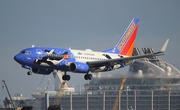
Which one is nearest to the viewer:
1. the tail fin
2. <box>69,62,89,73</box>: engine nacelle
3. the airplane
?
the airplane

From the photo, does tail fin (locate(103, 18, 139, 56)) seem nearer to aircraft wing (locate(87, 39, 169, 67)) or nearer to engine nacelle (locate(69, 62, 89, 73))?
aircraft wing (locate(87, 39, 169, 67))

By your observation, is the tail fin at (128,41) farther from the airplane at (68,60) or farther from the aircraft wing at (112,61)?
the aircraft wing at (112,61)

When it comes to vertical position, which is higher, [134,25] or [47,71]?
[134,25]

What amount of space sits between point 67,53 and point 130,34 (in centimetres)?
2469

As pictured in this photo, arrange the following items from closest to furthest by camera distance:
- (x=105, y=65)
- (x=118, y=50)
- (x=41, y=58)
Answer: (x=41, y=58)
(x=105, y=65)
(x=118, y=50)

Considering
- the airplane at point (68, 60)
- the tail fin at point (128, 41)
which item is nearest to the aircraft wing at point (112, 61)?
the airplane at point (68, 60)

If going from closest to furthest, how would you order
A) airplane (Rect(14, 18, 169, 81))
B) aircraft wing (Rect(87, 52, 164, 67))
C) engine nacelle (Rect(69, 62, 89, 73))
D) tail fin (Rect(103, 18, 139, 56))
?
airplane (Rect(14, 18, 169, 81))
engine nacelle (Rect(69, 62, 89, 73))
aircraft wing (Rect(87, 52, 164, 67))
tail fin (Rect(103, 18, 139, 56))

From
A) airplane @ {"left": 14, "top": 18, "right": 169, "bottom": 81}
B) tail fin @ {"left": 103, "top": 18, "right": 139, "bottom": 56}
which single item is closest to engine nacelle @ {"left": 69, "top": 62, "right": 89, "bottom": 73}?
airplane @ {"left": 14, "top": 18, "right": 169, "bottom": 81}

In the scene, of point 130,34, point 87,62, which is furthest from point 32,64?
point 130,34

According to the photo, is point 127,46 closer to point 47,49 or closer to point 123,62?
point 123,62

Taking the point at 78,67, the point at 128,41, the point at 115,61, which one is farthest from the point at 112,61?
the point at 128,41

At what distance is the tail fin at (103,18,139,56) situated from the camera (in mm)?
134875

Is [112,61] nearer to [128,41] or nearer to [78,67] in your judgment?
[78,67]

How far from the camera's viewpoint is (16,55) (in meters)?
117
